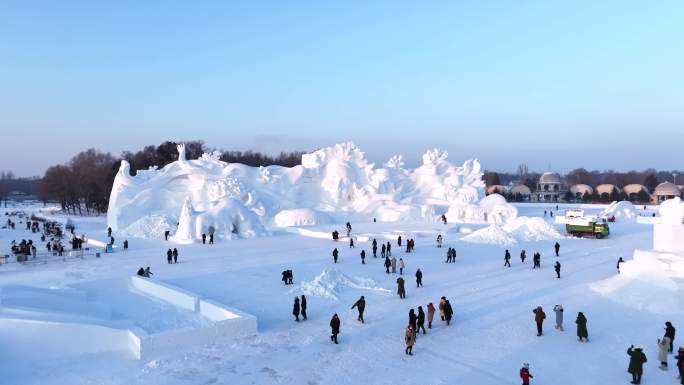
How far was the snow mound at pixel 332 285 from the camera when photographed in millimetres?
15453

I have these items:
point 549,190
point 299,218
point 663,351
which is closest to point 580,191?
point 549,190

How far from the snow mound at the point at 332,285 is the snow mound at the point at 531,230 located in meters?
13.7

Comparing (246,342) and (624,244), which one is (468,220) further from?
(246,342)

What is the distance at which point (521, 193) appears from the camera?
8625 centimetres

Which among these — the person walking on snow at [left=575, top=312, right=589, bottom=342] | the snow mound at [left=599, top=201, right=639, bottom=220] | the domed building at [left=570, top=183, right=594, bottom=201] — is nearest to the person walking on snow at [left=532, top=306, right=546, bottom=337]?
the person walking on snow at [left=575, top=312, right=589, bottom=342]

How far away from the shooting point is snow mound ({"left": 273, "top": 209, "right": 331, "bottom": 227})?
35.8 meters

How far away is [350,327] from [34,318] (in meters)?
6.82

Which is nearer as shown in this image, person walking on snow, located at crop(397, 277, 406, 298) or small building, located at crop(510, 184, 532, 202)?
person walking on snow, located at crop(397, 277, 406, 298)

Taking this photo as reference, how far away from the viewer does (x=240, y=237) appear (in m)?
29.3

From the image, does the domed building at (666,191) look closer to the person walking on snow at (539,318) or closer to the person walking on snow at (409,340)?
the person walking on snow at (539,318)

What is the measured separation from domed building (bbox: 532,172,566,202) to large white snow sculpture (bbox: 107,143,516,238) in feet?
130

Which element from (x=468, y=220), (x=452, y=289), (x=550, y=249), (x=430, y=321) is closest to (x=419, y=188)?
(x=468, y=220)

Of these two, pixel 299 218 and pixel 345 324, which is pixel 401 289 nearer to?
pixel 345 324

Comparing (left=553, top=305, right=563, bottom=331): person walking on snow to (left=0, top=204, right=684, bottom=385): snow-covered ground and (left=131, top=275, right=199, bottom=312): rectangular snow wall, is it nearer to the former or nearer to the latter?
(left=0, top=204, right=684, bottom=385): snow-covered ground
